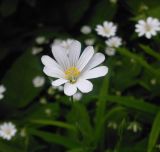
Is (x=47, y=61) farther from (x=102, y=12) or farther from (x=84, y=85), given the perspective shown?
(x=102, y=12)

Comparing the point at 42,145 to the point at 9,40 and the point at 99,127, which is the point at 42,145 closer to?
the point at 99,127

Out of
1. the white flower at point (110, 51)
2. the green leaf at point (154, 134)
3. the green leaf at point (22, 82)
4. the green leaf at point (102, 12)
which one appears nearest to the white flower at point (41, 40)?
the green leaf at point (22, 82)

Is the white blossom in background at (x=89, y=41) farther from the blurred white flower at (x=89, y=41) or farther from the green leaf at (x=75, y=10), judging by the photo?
the green leaf at (x=75, y=10)

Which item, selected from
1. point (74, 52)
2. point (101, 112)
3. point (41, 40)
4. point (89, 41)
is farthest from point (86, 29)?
point (74, 52)

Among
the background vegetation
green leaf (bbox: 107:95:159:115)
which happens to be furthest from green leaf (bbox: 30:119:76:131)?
green leaf (bbox: 107:95:159:115)

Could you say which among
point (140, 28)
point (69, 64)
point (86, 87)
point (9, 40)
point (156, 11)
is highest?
point (9, 40)

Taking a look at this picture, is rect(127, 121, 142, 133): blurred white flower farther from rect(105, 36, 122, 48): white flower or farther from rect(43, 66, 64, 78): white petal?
rect(43, 66, 64, 78): white petal

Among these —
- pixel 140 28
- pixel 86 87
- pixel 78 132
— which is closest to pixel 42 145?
pixel 78 132
